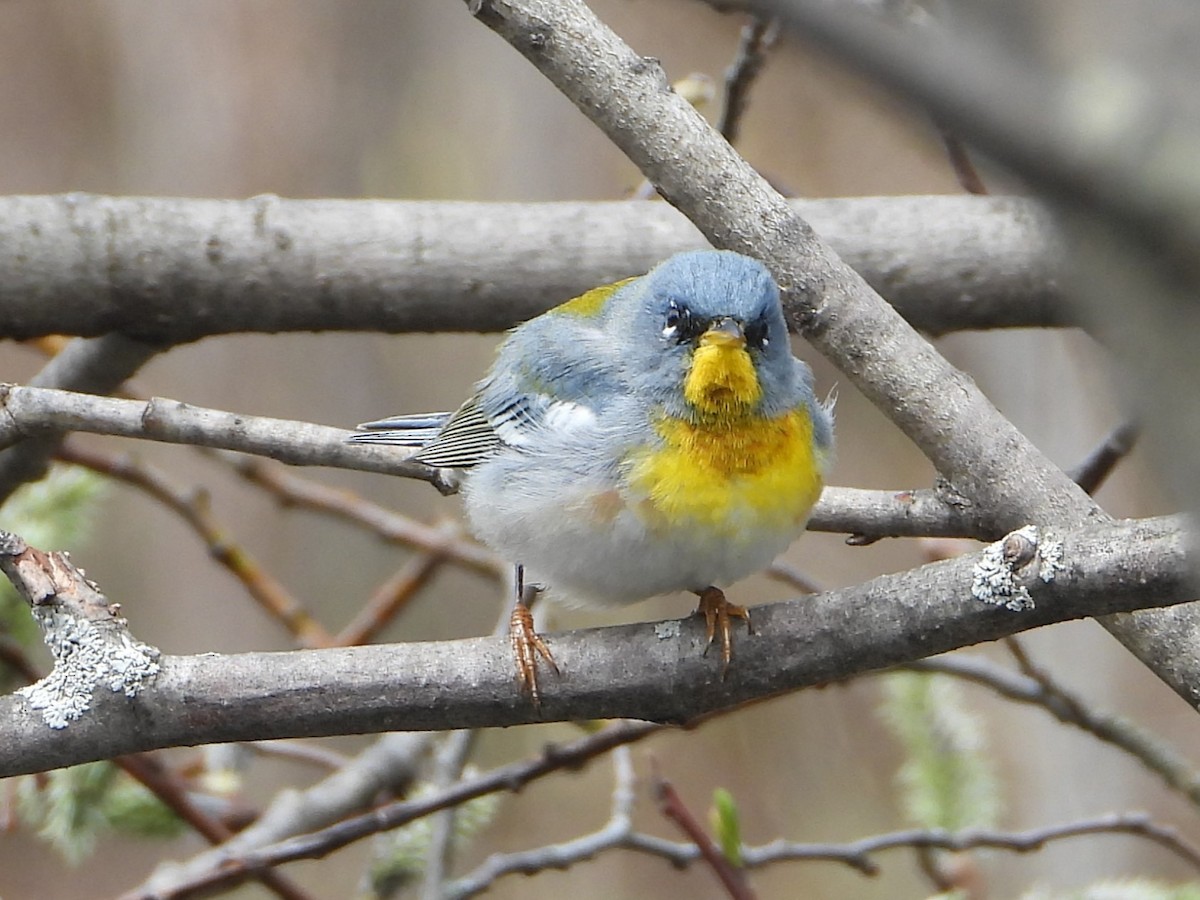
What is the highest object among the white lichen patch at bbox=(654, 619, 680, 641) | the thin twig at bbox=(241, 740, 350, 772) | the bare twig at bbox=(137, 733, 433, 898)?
the thin twig at bbox=(241, 740, 350, 772)

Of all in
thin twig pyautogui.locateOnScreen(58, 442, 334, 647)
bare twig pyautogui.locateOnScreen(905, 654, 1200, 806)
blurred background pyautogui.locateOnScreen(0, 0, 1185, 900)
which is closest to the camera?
bare twig pyautogui.locateOnScreen(905, 654, 1200, 806)

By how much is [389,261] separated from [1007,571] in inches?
69.6

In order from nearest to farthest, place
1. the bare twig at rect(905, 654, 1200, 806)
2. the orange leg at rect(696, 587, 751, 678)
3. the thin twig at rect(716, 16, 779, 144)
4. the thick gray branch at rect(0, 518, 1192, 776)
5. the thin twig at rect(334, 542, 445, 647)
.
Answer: the thick gray branch at rect(0, 518, 1192, 776) → the orange leg at rect(696, 587, 751, 678) → the bare twig at rect(905, 654, 1200, 806) → the thin twig at rect(716, 16, 779, 144) → the thin twig at rect(334, 542, 445, 647)

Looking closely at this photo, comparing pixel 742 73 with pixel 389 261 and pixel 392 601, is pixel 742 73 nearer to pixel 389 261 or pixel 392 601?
pixel 389 261

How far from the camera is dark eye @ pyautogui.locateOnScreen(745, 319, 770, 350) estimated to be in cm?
255

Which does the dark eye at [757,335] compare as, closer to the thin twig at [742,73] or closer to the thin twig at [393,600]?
the thin twig at [742,73]

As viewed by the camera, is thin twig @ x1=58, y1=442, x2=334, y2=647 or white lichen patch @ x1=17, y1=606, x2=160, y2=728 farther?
thin twig @ x1=58, y1=442, x2=334, y2=647

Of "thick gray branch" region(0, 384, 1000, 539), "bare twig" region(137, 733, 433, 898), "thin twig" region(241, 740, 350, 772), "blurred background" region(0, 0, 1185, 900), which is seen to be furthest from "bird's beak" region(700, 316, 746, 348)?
"blurred background" region(0, 0, 1185, 900)

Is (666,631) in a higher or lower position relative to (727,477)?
lower

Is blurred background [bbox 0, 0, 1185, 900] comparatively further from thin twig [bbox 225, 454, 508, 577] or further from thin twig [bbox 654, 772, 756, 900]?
thin twig [bbox 654, 772, 756, 900]

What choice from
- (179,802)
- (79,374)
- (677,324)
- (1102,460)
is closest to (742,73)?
(677,324)

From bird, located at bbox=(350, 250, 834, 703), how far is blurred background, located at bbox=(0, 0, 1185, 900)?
150 inches

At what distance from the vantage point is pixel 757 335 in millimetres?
2578

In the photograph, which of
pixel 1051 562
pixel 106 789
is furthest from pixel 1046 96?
pixel 106 789
